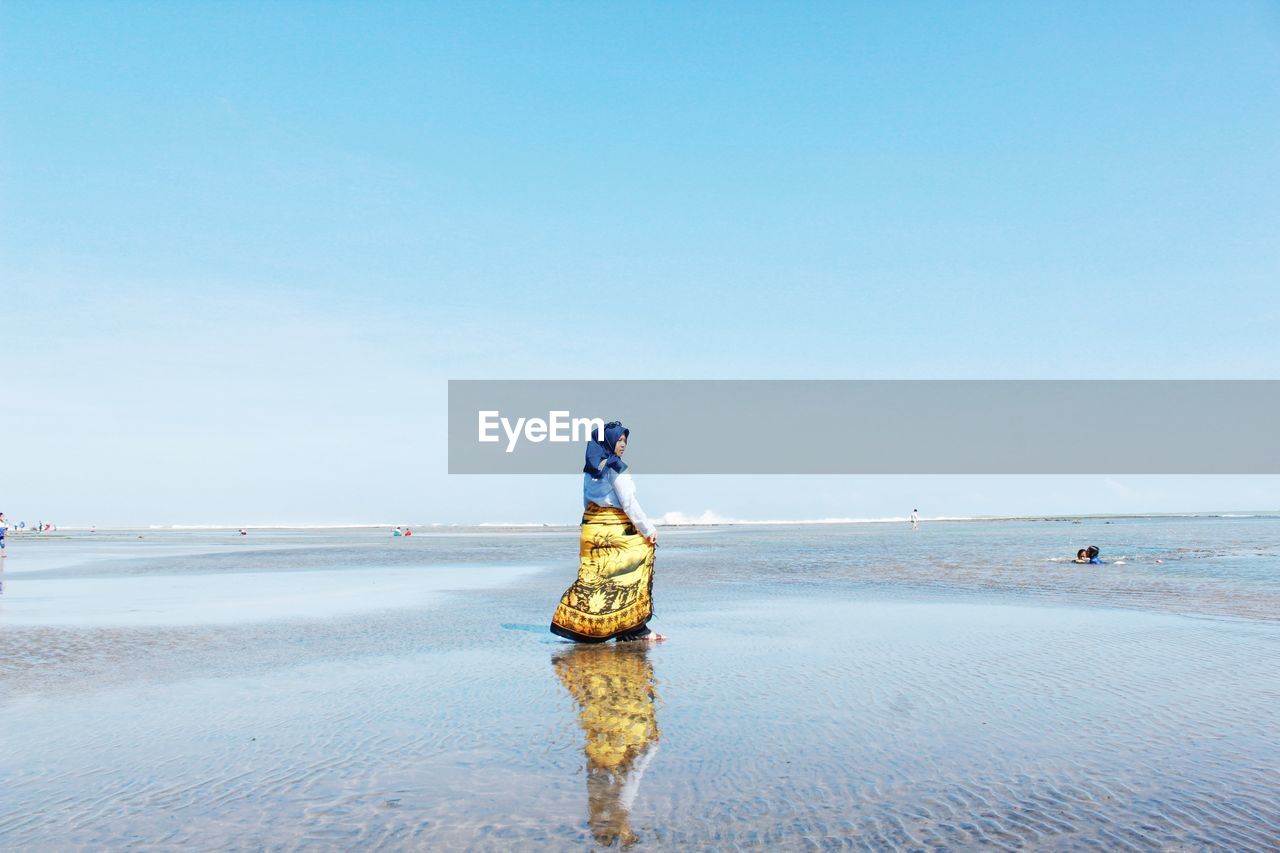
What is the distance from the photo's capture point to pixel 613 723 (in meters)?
6.70

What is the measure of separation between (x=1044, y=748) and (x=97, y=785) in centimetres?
640

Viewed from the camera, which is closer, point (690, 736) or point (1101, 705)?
point (690, 736)

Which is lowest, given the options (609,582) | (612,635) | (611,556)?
(612,635)

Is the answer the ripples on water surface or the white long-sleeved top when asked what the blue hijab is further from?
the ripples on water surface

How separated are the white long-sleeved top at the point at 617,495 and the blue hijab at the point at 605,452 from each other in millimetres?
79

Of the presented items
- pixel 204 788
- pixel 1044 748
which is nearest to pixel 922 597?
pixel 1044 748

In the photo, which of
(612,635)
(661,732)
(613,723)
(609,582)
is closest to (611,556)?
(609,582)

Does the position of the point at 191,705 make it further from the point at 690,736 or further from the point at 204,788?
the point at 690,736

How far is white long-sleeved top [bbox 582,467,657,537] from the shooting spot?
35.8 feet

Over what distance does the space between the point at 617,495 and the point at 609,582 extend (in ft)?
3.80

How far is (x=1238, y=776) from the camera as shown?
5.26 meters

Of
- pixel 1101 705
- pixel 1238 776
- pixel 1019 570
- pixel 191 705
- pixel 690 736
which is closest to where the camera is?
pixel 1238 776

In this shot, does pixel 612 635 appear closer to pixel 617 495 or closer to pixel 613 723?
pixel 617 495

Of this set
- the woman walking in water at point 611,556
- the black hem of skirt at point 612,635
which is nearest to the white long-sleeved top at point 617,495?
the woman walking in water at point 611,556
